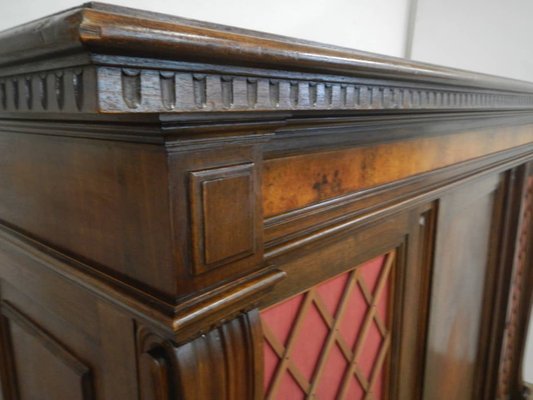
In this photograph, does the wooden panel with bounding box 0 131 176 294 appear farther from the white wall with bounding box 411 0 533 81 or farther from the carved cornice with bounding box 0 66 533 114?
the white wall with bounding box 411 0 533 81

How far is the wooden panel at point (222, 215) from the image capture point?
26 centimetres

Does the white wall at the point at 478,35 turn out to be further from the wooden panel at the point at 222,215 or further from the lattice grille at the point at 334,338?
the wooden panel at the point at 222,215

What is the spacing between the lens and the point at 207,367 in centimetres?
28

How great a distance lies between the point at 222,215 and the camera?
271 mm

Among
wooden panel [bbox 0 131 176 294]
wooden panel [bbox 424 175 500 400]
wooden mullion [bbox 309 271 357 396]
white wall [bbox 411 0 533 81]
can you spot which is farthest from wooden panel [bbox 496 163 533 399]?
wooden panel [bbox 0 131 176 294]

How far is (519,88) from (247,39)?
0.64 meters

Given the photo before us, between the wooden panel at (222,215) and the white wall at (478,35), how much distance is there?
1445 millimetres

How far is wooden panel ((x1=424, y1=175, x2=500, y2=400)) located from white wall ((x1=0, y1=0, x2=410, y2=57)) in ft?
1.74

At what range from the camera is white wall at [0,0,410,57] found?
538 millimetres

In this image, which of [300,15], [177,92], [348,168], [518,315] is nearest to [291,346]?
[348,168]

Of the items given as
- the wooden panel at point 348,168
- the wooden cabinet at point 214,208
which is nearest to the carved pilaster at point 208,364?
the wooden cabinet at point 214,208

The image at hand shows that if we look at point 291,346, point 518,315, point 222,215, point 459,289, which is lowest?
point 518,315

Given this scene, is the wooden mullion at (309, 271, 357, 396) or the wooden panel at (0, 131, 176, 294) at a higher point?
the wooden panel at (0, 131, 176, 294)

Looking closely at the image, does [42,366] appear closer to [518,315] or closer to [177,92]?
[177,92]
